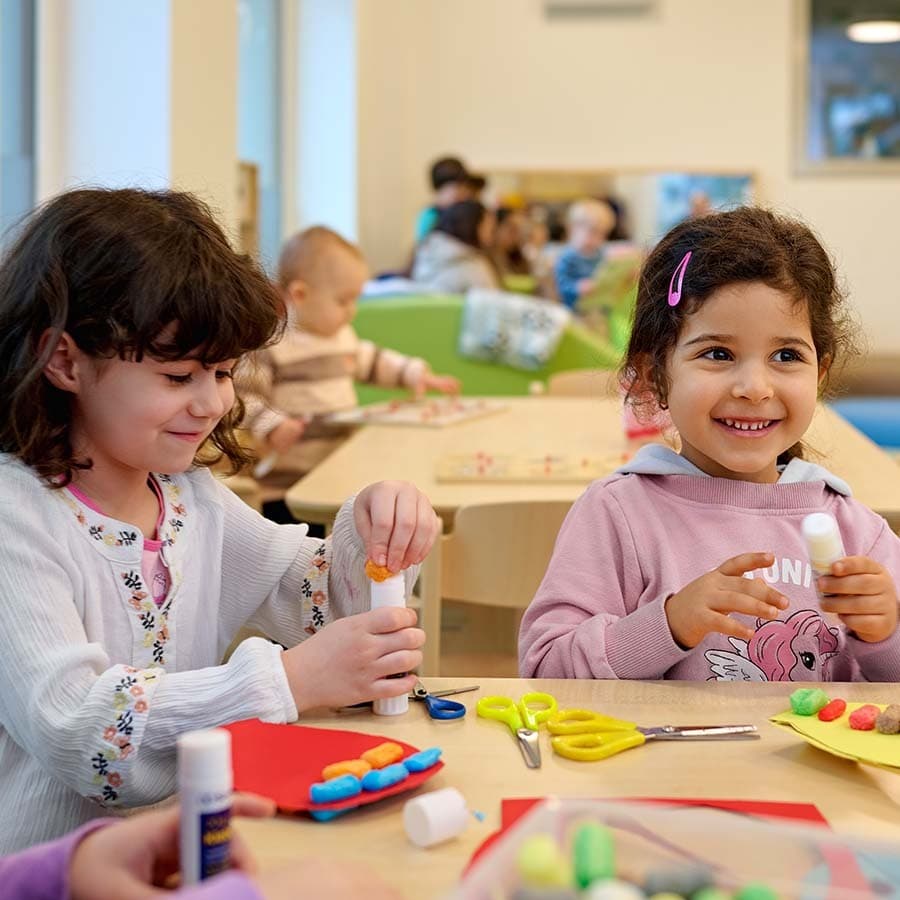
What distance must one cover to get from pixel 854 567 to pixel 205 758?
26.8 inches

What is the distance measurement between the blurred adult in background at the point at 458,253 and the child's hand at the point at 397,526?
4.58 m

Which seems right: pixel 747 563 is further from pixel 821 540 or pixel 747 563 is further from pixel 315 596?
pixel 315 596

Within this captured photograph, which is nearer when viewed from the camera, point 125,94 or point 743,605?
point 743,605

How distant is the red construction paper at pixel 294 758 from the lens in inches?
34.9

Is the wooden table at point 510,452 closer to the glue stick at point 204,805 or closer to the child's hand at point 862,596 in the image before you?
the child's hand at point 862,596

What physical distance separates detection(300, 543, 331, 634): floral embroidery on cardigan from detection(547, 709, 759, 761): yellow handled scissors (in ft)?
1.17

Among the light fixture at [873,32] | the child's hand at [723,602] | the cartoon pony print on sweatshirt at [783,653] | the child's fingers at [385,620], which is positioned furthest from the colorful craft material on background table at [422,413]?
the light fixture at [873,32]

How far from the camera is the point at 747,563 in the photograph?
114 cm

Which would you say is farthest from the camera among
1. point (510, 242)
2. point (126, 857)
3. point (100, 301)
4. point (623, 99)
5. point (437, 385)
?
point (623, 99)

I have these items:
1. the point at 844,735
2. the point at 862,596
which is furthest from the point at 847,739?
the point at 862,596

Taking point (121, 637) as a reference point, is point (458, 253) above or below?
above

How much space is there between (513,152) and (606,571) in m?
6.35

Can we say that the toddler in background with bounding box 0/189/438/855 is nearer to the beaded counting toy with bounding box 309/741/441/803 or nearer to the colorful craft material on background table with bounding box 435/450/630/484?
the beaded counting toy with bounding box 309/741/441/803

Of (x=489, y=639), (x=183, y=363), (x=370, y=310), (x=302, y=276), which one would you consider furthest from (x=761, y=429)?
(x=370, y=310)
